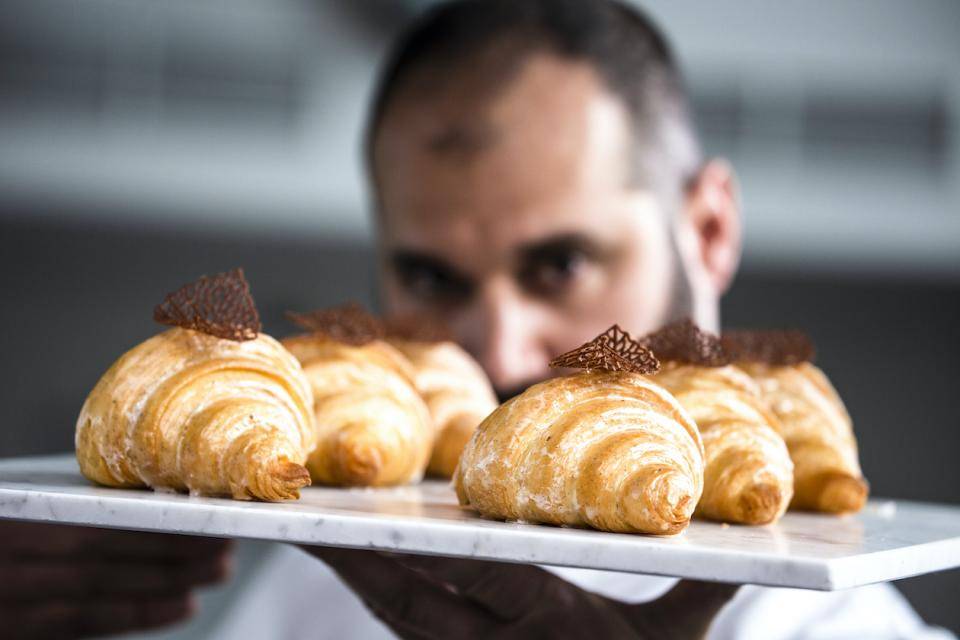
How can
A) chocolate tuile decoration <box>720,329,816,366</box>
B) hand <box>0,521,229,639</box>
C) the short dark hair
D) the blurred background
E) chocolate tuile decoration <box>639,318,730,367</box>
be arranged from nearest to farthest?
chocolate tuile decoration <box>639,318,730,367</box>
chocolate tuile decoration <box>720,329,816,366</box>
hand <box>0,521,229,639</box>
the short dark hair
the blurred background

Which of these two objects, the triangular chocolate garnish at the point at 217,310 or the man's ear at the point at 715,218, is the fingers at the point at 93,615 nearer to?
the triangular chocolate garnish at the point at 217,310

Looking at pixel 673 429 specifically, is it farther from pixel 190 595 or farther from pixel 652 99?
pixel 652 99

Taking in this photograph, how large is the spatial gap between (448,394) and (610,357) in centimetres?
48

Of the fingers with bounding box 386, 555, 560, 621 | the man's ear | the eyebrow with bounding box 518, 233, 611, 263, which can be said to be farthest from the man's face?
the fingers with bounding box 386, 555, 560, 621

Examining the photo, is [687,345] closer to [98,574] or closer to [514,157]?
[514,157]

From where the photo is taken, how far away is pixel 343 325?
50.4 inches

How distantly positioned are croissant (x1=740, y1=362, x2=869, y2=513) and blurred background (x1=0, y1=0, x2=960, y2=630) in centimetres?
390

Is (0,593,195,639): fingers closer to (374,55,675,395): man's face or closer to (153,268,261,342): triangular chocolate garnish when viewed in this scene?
(374,55,675,395): man's face

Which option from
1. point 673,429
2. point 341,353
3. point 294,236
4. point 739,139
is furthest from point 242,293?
point 739,139

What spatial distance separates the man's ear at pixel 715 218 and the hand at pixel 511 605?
1365 millimetres

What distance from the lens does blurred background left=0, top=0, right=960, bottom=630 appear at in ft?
16.0

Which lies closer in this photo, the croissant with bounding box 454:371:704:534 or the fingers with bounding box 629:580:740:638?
the croissant with bounding box 454:371:704:534

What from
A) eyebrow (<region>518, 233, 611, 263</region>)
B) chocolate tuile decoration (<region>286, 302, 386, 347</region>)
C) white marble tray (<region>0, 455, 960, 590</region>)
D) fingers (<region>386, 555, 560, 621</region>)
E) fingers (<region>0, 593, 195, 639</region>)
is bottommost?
fingers (<region>0, 593, 195, 639</region>)

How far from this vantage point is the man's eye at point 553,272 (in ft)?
6.71
